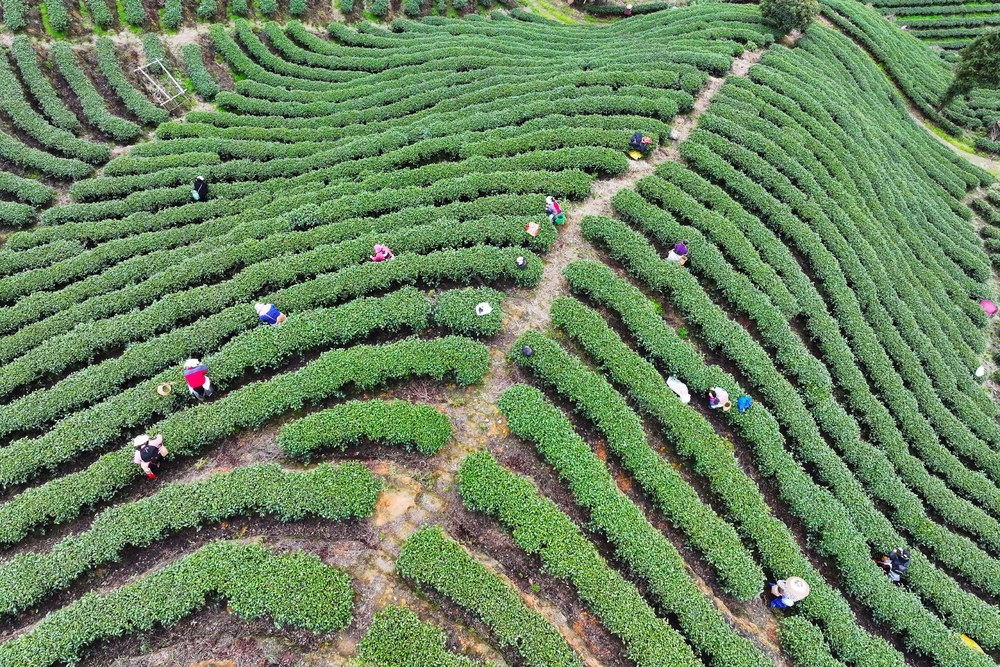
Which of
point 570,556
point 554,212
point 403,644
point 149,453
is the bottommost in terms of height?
point 149,453

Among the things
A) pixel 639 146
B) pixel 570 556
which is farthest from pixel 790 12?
pixel 570 556

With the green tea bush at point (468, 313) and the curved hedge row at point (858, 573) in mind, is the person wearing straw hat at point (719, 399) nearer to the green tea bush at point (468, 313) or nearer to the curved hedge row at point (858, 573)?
the curved hedge row at point (858, 573)

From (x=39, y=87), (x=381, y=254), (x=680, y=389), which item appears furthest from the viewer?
(x=39, y=87)

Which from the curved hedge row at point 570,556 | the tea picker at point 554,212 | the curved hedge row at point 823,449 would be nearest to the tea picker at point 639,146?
the tea picker at point 554,212

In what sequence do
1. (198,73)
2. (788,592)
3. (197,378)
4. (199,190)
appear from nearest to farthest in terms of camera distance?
(788,592)
(197,378)
(199,190)
(198,73)

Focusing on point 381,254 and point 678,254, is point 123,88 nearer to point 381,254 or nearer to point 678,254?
point 381,254
